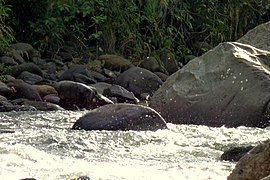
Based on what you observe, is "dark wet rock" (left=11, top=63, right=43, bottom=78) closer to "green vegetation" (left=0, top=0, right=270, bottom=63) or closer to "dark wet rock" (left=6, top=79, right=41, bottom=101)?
"green vegetation" (left=0, top=0, right=270, bottom=63)

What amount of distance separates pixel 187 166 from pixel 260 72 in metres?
2.44

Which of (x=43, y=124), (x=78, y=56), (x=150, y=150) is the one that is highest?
(x=150, y=150)

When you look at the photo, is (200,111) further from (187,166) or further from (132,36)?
(132,36)

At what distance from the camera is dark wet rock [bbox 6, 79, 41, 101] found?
25.6ft

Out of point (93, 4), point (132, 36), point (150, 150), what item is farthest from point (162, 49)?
point (150, 150)

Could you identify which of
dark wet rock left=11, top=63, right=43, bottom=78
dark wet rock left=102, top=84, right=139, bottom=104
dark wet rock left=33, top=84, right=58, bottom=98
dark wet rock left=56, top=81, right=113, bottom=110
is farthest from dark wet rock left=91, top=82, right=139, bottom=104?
dark wet rock left=11, top=63, right=43, bottom=78

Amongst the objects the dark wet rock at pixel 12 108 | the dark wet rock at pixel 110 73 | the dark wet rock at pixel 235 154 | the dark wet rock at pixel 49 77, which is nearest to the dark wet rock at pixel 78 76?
the dark wet rock at pixel 49 77

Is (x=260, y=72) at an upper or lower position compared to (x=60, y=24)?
upper

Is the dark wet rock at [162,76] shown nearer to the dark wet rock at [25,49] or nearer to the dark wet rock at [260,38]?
the dark wet rock at [25,49]

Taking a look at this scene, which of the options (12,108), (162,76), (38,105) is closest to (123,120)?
(12,108)

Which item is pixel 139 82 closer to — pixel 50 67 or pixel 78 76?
pixel 78 76

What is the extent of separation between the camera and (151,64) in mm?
10469

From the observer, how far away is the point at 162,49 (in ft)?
35.0

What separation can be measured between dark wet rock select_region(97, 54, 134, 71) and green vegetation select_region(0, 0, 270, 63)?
0.34 metres
